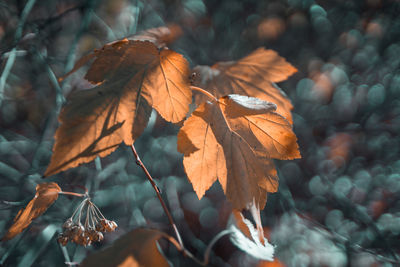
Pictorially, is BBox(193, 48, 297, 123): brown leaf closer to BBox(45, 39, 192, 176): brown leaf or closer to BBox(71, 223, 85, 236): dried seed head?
BBox(45, 39, 192, 176): brown leaf

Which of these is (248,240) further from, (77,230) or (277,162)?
(277,162)

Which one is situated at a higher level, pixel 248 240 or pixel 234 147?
pixel 234 147

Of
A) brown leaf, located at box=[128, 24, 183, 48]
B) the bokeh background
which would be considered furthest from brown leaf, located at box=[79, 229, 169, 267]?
the bokeh background

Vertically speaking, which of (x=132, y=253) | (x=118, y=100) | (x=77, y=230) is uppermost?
(x=118, y=100)

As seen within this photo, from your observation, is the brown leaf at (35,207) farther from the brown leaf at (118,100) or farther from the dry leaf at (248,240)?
the dry leaf at (248,240)

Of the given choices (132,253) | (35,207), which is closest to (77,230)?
(35,207)

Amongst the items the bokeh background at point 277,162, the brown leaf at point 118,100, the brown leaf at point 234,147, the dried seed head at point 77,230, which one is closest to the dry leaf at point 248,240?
the brown leaf at point 234,147

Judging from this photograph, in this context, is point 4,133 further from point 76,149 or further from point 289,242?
point 289,242
